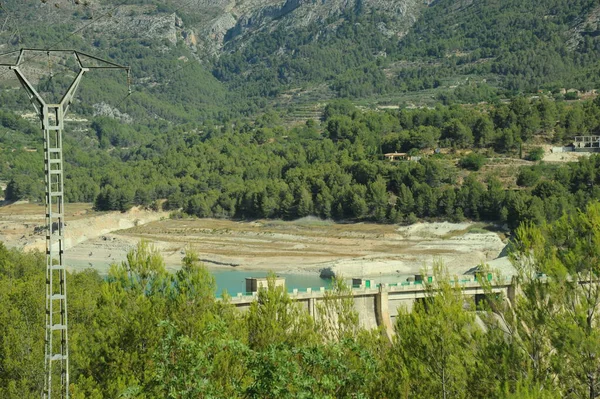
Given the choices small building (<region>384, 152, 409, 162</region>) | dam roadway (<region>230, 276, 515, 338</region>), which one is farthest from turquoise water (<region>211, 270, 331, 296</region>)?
small building (<region>384, 152, 409, 162</region>)

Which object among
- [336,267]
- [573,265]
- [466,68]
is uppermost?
[466,68]

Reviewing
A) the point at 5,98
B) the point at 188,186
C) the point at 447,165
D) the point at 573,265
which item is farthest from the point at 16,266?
the point at 5,98

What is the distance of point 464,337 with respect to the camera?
1009 inches

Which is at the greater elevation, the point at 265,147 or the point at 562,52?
the point at 562,52

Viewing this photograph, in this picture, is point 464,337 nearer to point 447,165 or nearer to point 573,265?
point 573,265

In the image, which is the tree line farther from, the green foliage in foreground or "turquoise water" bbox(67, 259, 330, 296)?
the green foliage in foreground

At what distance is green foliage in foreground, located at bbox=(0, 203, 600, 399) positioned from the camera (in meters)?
19.7

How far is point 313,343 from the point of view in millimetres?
25188

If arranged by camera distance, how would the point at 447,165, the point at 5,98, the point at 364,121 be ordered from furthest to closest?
the point at 5,98 < the point at 364,121 < the point at 447,165

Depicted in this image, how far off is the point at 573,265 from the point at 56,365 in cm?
1412

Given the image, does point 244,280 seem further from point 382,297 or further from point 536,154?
point 536,154

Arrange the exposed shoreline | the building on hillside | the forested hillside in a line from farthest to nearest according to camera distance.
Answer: the building on hillside, the forested hillside, the exposed shoreline

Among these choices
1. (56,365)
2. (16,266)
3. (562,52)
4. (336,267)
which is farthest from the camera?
(562,52)

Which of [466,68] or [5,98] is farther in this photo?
[5,98]
